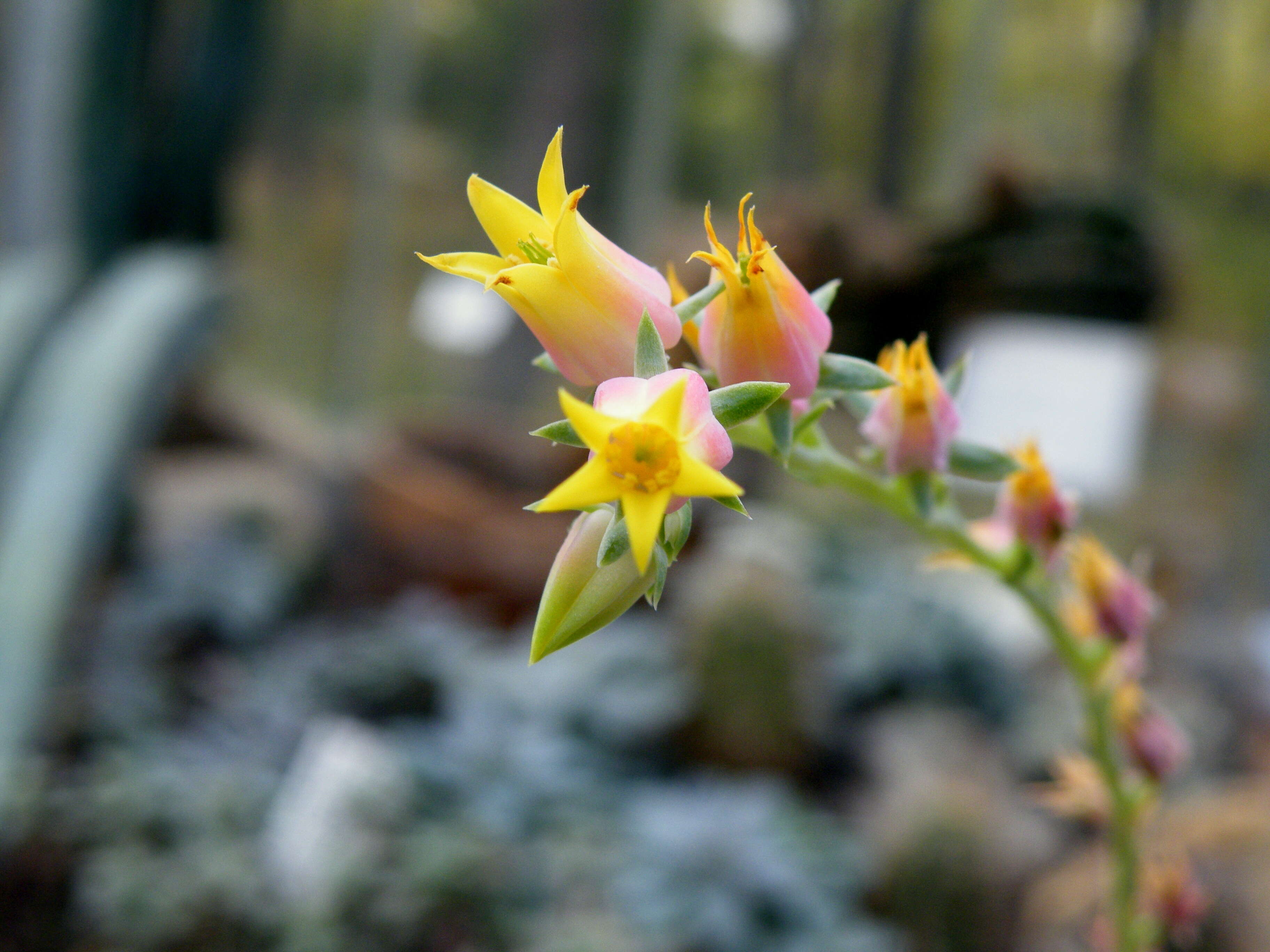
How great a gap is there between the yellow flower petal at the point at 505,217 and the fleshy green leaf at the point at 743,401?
0.21 feet

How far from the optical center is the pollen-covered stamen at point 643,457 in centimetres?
16

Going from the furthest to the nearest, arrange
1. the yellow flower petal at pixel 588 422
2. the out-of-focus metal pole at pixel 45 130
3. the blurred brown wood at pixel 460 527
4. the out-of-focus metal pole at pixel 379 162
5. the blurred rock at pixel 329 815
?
the out-of-focus metal pole at pixel 379 162
the blurred brown wood at pixel 460 527
the out-of-focus metal pole at pixel 45 130
the blurred rock at pixel 329 815
the yellow flower petal at pixel 588 422

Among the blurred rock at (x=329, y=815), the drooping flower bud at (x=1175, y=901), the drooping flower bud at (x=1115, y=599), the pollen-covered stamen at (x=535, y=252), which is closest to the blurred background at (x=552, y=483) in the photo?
the blurred rock at (x=329, y=815)

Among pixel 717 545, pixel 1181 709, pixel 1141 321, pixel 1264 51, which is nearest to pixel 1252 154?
pixel 1264 51

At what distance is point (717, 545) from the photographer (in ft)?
5.79

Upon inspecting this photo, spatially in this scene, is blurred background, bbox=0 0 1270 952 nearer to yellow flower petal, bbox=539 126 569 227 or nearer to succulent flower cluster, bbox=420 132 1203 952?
succulent flower cluster, bbox=420 132 1203 952

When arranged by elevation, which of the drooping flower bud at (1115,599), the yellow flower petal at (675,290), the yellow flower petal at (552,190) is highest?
the yellow flower petal at (552,190)

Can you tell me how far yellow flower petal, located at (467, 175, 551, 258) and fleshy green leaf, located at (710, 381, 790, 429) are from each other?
64mm

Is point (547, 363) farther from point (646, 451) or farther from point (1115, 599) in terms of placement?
point (1115, 599)

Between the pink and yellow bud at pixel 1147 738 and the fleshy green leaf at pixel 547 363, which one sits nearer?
the fleshy green leaf at pixel 547 363

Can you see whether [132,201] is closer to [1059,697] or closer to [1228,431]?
[1059,697]

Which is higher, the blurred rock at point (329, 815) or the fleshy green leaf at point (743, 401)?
the fleshy green leaf at point (743, 401)

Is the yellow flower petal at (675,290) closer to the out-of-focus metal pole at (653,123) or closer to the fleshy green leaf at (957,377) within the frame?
the fleshy green leaf at (957,377)

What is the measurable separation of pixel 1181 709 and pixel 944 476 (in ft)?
4.89
